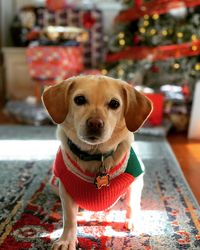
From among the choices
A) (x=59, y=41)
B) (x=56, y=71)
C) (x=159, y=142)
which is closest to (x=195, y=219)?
(x=159, y=142)

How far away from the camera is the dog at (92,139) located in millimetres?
1062

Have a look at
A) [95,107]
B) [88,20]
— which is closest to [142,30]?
[88,20]

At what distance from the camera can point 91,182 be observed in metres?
1.14

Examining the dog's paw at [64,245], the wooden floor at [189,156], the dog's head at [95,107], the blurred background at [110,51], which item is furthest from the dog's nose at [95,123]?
the blurred background at [110,51]

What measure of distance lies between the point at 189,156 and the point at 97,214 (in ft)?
3.23

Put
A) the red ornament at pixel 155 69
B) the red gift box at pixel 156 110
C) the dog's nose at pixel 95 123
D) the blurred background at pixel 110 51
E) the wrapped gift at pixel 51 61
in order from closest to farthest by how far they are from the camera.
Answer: the dog's nose at pixel 95 123
the red gift box at pixel 156 110
the blurred background at pixel 110 51
the red ornament at pixel 155 69
the wrapped gift at pixel 51 61

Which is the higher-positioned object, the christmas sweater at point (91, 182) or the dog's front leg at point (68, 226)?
the christmas sweater at point (91, 182)

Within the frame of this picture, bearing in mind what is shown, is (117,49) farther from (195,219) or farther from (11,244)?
(11,244)

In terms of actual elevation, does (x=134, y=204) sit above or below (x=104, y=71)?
below

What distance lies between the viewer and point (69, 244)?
1.09 metres

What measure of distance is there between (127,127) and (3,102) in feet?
10.2

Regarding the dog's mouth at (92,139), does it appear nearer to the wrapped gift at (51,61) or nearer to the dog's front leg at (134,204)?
the dog's front leg at (134,204)

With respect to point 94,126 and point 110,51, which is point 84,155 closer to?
point 94,126

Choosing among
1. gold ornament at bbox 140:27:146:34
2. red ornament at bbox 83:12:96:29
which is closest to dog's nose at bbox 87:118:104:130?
gold ornament at bbox 140:27:146:34
